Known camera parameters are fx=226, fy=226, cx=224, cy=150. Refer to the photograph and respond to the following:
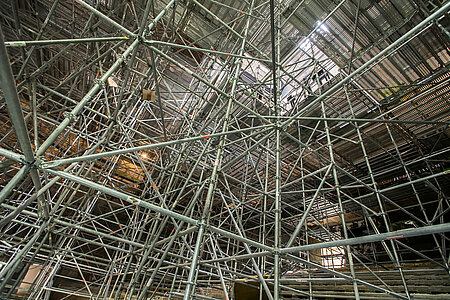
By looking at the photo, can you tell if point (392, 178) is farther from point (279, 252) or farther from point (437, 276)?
point (279, 252)

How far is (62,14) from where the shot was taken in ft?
26.7

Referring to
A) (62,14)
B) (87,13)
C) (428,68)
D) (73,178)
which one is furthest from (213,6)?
(73,178)

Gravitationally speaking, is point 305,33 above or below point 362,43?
above

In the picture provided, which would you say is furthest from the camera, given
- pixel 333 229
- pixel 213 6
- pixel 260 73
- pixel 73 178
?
pixel 333 229

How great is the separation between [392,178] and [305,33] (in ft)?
28.8

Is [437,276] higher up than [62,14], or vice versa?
[62,14]

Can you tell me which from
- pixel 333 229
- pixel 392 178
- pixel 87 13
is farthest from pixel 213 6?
pixel 333 229

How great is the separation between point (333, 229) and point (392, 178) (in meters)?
5.49

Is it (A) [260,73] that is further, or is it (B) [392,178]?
(A) [260,73]

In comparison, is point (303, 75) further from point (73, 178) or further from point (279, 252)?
point (73, 178)

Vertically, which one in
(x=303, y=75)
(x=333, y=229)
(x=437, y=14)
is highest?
(x=303, y=75)

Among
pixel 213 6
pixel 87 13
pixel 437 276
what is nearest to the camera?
pixel 437 276

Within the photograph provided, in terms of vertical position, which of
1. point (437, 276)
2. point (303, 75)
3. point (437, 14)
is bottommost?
point (437, 276)

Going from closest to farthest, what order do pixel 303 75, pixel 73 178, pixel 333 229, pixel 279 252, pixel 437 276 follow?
1. pixel 73 178
2. pixel 279 252
3. pixel 437 276
4. pixel 303 75
5. pixel 333 229
